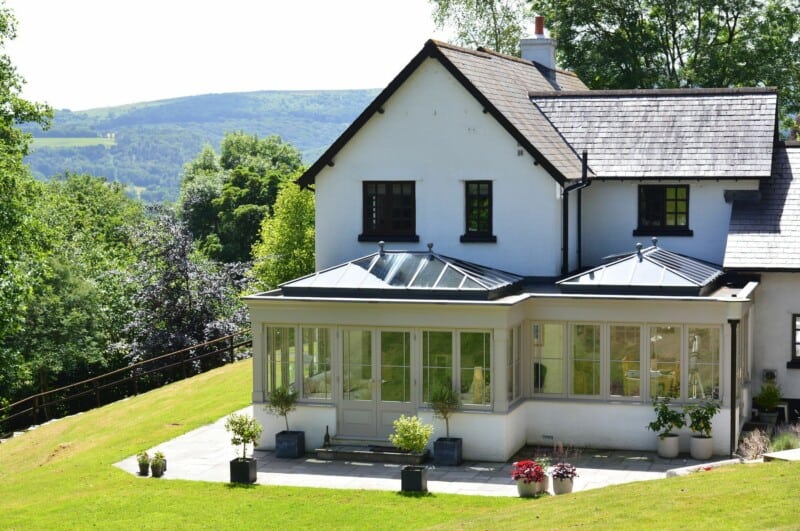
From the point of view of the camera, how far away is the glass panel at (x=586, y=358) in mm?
24500

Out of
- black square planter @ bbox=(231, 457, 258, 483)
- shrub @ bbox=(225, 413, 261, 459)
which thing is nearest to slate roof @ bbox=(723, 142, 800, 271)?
shrub @ bbox=(225, 413, 261, 459)

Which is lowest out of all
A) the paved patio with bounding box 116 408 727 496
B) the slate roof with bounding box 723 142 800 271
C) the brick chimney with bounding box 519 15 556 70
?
the paved patio with bounding box 116 408 727 496

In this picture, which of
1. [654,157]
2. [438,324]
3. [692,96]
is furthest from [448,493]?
[692,96]

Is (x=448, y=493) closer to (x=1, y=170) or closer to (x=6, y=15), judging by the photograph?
(x=1, y=170)

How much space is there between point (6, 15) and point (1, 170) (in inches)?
220

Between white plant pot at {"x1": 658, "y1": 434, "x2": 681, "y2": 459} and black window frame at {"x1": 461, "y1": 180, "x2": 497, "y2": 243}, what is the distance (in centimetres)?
642

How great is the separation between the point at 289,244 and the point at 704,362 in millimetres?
30737

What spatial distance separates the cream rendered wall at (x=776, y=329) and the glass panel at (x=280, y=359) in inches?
415

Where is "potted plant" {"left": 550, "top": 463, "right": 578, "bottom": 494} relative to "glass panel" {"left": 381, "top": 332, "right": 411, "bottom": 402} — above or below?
below

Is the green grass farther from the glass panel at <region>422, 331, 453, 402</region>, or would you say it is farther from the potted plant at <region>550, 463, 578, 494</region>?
the glass panel at <region>422, 331, 453, 402</region>

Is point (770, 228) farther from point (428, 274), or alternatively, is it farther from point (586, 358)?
point (428, 274)

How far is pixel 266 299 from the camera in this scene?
2469cm

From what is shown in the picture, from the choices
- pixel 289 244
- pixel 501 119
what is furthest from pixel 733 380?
pixel 289 244

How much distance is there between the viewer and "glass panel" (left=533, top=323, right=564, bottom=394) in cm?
2480
